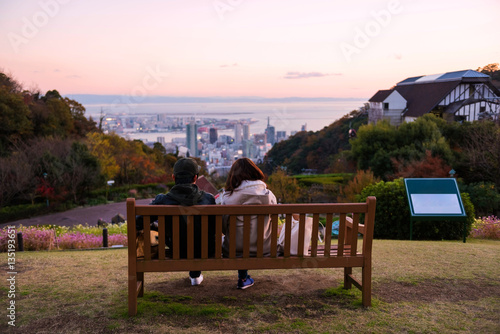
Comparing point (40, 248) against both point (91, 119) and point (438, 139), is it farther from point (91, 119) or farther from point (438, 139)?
point (91, 119)

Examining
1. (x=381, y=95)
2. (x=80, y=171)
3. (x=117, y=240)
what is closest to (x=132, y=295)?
(x=117, y=240)

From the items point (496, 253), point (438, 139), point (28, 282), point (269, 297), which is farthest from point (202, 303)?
point (438, 139)

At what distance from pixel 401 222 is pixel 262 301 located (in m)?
7.29

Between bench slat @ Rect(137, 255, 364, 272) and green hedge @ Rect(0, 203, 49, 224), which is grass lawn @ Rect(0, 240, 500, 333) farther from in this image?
green hedge @ Rect(0, 203, 49, 224)

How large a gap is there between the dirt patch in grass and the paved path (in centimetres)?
2034

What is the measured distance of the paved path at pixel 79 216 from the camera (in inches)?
908

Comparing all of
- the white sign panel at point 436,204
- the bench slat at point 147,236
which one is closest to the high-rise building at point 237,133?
the white sign panel at point 436,204

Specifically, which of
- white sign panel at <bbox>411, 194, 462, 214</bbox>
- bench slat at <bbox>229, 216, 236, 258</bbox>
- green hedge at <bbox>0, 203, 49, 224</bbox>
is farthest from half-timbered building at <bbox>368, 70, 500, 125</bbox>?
bench slat at <bbox>229, 216, 236, 258</bbox>

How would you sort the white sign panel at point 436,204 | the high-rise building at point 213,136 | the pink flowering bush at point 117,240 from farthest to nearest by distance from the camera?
the high-rise building at point 213,136
the pink flowering bush at point 117,240
the white sign panel at point 436,204

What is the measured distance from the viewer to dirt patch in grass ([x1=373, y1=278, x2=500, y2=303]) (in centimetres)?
414

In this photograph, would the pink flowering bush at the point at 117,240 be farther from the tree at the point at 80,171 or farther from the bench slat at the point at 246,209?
the tree at the point at 80,171

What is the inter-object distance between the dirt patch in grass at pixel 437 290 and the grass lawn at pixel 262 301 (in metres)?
0.01

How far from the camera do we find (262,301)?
13.1 ft

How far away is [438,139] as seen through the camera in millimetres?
33469
